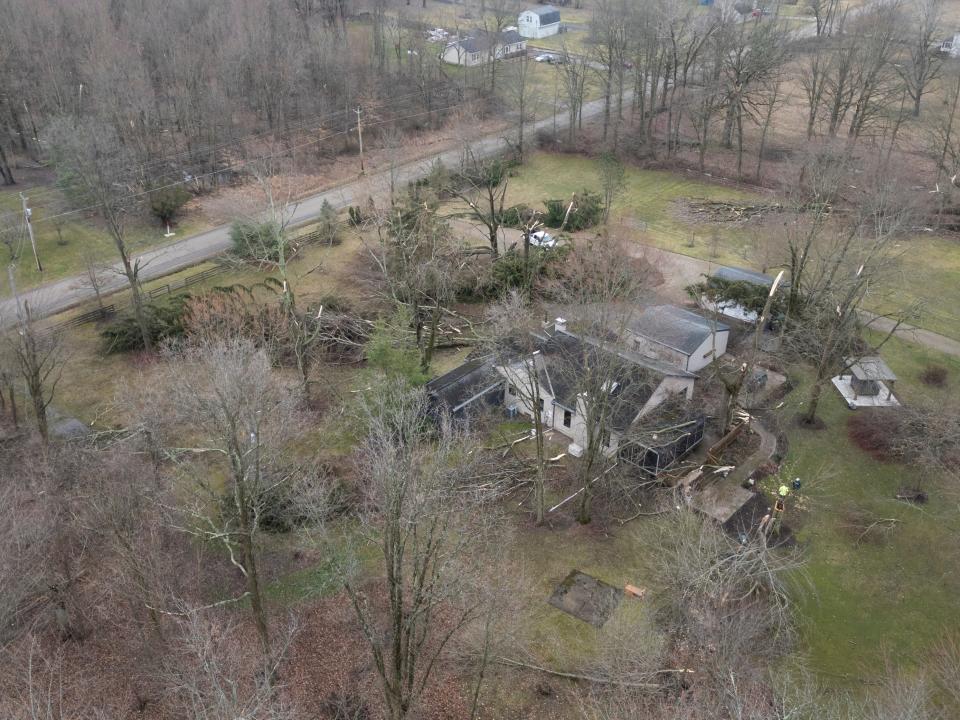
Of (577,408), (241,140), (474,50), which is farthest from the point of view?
(474,50)

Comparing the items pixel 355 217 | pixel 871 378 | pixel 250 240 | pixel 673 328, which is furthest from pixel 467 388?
pixel 355 217

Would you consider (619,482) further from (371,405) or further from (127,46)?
(127,46)

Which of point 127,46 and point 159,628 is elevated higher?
point 127,46

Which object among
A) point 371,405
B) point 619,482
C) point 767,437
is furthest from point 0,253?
point 767,437

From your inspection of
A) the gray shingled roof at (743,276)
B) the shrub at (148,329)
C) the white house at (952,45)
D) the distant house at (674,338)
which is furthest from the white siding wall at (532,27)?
the shrub at (148,329)

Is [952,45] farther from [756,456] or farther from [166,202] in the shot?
[166,202]

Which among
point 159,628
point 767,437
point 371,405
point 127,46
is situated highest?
point 127,46

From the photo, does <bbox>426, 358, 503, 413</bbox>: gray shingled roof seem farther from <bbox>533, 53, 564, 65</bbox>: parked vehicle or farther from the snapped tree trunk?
<bbox>533, 53, 564, 65</bbox>: parked vehicle
